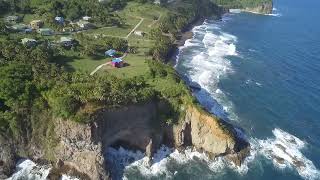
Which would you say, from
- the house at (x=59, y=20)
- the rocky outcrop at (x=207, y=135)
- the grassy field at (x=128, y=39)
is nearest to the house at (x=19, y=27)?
the grassy field at (x=128, y=39)

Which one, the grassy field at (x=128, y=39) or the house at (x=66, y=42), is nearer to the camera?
the grassy field at (x=128, y=39)

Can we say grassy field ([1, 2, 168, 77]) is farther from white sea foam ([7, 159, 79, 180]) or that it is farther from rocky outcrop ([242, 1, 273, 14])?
rocky outcrop ([242, 1, 273, 14])

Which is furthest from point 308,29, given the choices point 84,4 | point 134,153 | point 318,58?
point 134,153

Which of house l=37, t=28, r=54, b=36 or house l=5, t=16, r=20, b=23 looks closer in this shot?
house l=37, t=28, r=54, b=36

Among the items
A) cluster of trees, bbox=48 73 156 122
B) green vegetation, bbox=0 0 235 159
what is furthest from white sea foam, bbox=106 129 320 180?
cluster of trees, bbox=48 73 156 122

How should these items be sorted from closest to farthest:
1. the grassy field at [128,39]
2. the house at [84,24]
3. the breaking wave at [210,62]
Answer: the grassy field at [128,39] < the breaking wave at [210,62] < the house at [84,24]

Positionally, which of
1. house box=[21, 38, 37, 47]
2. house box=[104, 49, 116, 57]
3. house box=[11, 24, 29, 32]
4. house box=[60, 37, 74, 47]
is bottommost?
house box=[104, 49, 116, 57]

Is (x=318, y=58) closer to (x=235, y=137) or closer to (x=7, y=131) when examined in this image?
(x=235, y=137)

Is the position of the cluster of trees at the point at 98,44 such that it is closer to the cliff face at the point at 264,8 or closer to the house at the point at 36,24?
the house at the point at 36,24
